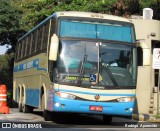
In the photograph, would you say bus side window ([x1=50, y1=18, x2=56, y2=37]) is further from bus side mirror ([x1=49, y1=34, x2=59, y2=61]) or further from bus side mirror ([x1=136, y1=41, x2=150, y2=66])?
bus side mirror ([x1=136, y1=41, x2=150, y2=66])

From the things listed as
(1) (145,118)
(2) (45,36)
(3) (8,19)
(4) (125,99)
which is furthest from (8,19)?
(4) (125,99)

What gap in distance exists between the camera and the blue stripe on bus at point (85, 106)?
13844mm

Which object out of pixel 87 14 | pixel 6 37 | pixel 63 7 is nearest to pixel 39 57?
pixel 87 14

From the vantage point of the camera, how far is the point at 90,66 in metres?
14.1

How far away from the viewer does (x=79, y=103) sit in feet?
45.5

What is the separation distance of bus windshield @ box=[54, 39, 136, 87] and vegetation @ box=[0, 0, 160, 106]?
9.44 meters

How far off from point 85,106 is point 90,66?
1.28 meters

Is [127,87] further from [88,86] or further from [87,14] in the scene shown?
[87,14]

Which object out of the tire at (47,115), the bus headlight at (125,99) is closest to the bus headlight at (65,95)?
the bus headlight at (125,99)

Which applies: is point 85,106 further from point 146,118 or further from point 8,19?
point 8,19

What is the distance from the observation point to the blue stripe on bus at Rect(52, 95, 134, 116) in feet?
45.4

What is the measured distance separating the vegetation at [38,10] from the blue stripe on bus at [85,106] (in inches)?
405

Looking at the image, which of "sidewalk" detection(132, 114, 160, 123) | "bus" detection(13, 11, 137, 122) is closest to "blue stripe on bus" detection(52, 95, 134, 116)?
"bus" detection(13, 11, 137, 122)

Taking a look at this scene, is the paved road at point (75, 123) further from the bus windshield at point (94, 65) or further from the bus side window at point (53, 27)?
the bus side window at point (53, 27)
